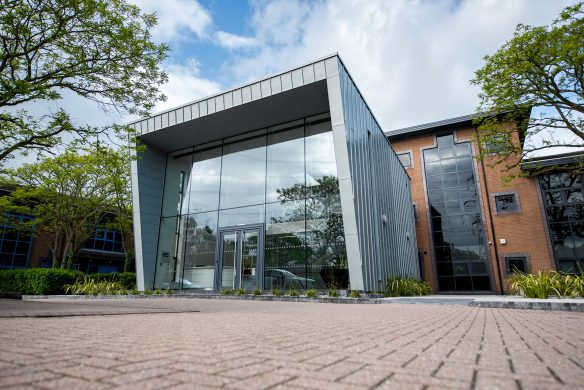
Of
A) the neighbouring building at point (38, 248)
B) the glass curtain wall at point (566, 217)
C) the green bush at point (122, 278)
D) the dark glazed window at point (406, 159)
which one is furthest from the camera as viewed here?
the neighbouring building at point (38, 248)

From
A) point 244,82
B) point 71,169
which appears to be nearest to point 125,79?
point 244,82

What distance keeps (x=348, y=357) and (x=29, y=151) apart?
12890mm

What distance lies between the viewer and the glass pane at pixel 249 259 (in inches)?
495

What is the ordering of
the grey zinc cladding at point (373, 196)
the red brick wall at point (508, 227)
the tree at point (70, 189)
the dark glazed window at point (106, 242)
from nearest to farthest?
1. the grey zinc cladding at point (373, 196)
2. the red brick wall at point (508, 227)
3. the tree at point (70, 189)
4. the dark glazed window at point (106, 242)

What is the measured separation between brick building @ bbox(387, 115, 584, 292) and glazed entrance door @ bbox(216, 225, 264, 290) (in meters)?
12.8

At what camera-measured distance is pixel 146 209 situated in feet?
49.6

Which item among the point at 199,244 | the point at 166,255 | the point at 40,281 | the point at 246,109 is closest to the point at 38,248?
the point at 40,281

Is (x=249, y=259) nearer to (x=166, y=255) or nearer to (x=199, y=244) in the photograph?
(x=199, y=244)

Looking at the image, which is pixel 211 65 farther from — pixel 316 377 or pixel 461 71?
pixel 461 71

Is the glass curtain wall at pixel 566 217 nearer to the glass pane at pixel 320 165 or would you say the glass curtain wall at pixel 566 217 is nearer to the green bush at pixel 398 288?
the green bush at pixel 398 288

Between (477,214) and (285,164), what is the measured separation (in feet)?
45.4

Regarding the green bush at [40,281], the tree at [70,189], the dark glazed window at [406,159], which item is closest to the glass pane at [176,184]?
the tree at [70,189]

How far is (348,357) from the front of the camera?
1785 millimetres

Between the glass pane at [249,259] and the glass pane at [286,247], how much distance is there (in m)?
0.56
